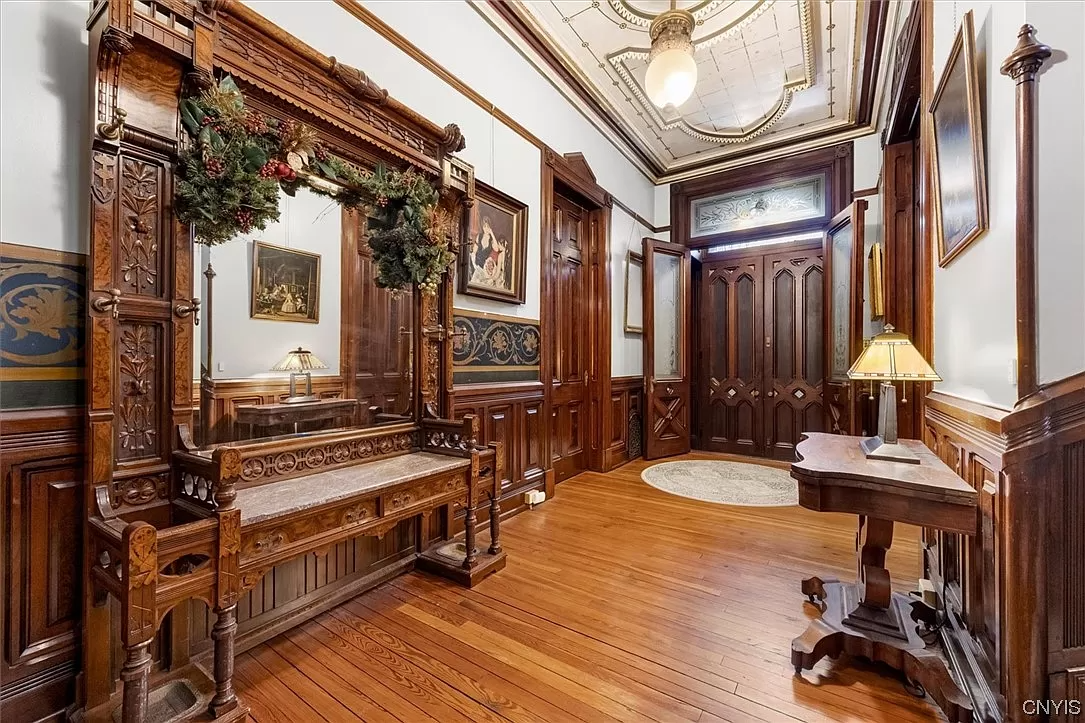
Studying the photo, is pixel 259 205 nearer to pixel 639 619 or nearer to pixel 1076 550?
pixel 639 619

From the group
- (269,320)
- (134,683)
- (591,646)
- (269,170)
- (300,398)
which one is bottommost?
(591,646)

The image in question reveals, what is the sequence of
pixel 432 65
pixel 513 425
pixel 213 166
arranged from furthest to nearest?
pixel 513 425 < pixel 432 65 < pixel 213 166

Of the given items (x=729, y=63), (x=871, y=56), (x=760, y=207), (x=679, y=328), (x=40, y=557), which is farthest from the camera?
(x=679, y=328)

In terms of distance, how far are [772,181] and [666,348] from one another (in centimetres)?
246

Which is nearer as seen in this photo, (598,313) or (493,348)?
(493,348)

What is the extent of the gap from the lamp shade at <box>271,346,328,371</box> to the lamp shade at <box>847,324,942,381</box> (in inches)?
97.9

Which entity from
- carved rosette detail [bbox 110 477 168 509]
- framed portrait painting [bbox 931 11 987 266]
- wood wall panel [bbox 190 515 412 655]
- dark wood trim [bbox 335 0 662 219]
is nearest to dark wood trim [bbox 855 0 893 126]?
framed portrait painting [bbox 931 11 987 266]

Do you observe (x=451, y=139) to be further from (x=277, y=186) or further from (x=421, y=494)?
(x=421, y=494)

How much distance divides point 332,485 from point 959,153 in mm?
3067

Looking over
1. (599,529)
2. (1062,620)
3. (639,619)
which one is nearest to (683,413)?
(599,529)

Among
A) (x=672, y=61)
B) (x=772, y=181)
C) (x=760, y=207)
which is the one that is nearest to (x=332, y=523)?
(x=672, y=61)

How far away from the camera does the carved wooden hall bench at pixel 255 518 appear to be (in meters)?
1.33

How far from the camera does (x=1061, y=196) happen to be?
1287mm

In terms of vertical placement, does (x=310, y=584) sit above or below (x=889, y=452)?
below
